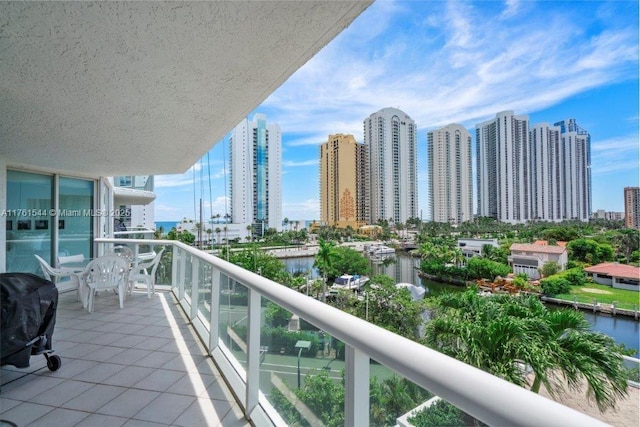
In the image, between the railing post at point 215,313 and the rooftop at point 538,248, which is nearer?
the railing post at point 215,313

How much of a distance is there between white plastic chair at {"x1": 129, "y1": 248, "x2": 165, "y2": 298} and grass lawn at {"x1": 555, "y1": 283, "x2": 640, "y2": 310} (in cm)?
2514

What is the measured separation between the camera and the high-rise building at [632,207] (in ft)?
84.4

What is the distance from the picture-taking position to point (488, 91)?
38.6 meters

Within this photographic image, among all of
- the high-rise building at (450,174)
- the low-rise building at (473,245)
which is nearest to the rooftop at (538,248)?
the low-rise building at (473,245)

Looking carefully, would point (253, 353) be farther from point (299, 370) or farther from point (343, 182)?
point (343, 182)

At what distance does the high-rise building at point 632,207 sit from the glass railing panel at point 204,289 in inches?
1289

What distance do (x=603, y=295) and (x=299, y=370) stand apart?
1071 inches

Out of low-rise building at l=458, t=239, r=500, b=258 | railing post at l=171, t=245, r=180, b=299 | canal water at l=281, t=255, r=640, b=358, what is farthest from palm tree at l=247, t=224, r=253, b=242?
railing post at l=171, t=245, r=180, b=299

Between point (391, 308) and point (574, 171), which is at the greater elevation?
point (574, 171)

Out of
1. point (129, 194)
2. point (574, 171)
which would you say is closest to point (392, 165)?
point (574, 171)

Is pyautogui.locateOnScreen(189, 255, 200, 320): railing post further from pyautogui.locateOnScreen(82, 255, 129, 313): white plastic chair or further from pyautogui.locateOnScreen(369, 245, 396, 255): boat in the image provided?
pyautogui.locateOnScreen(369, 245, 396, 255): boat

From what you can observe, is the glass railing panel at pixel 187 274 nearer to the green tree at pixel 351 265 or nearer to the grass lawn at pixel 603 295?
the grass lawn at pixel 603 295

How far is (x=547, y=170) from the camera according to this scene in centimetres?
3294

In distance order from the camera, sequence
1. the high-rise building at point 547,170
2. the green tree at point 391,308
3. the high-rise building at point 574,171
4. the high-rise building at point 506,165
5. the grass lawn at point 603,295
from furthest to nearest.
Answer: the high-rise building at point 506,165
the high-rise building at point 547,170
the high-rise building at point 574,171
the green tree at point 391,308
the grass lawn at point 603,295
